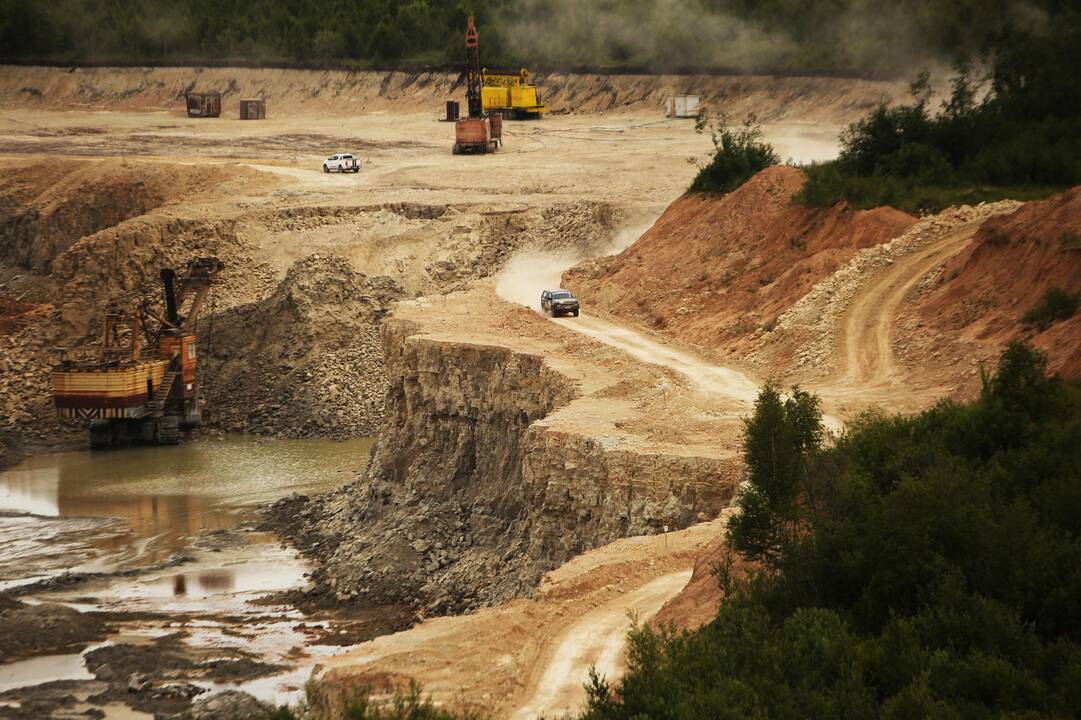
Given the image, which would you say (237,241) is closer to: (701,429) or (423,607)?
(423,607)

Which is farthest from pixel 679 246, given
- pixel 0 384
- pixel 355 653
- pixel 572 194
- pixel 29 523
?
pixel 355 653

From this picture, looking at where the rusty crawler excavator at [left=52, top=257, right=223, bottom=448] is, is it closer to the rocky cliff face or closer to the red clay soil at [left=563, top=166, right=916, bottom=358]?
the rocky cliff face

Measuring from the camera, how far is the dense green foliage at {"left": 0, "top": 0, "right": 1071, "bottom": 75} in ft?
315

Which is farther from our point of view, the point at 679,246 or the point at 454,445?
the point at 679,246

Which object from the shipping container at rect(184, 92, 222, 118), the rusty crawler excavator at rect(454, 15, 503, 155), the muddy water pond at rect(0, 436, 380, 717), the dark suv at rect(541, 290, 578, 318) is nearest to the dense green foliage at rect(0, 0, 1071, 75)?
the shipping container at rect(184, 92, 222, 118)

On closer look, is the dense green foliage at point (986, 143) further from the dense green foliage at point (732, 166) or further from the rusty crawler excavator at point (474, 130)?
the rusty crawler excavator at point (474, 130)

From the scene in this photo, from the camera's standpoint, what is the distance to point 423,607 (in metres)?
39.7

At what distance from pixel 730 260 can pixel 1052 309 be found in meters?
17.8

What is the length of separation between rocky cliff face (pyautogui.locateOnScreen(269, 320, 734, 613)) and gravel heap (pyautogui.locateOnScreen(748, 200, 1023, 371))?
7930mm

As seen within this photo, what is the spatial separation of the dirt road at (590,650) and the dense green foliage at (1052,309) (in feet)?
49.2

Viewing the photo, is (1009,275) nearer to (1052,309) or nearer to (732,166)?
(1052,309)

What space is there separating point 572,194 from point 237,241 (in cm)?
1753

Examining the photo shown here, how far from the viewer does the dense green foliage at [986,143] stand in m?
50.1

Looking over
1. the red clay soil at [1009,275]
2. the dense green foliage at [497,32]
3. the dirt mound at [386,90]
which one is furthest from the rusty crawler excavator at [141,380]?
the dirt mound at [386,90]
